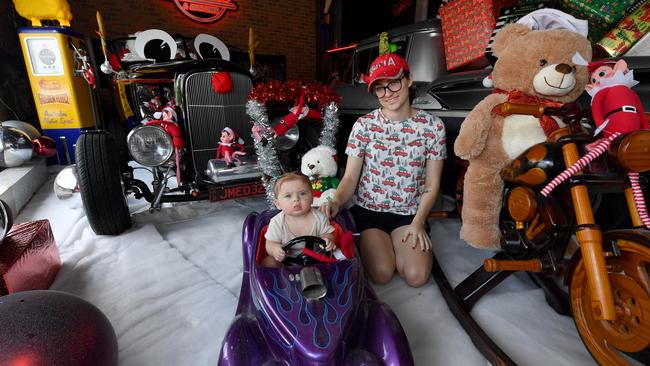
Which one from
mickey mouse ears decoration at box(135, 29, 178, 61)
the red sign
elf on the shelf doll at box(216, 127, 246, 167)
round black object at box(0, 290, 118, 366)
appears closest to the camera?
round black object at box(0, 290, 118, 366)

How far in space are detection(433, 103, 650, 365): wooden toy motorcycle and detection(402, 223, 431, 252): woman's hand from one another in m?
0.41

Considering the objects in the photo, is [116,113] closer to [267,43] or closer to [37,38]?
[37,38]

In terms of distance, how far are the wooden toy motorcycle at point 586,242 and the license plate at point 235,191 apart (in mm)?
1572

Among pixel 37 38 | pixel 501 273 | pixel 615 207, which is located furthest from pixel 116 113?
pixel 615 207

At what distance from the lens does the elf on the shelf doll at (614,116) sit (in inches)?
40.3

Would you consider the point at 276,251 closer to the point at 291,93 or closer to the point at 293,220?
the point at 293,220

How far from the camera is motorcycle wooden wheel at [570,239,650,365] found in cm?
95

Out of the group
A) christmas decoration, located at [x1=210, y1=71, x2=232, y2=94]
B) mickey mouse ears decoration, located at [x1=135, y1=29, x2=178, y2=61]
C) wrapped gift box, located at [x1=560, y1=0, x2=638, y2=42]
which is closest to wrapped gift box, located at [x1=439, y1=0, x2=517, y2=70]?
wrapped gift box, located at [x1=560, y1=0, x2=638, y2=42]

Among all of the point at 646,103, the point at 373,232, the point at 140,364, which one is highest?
the point at 646,103

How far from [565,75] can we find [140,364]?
A: 2069 mm

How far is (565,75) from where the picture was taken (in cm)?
127

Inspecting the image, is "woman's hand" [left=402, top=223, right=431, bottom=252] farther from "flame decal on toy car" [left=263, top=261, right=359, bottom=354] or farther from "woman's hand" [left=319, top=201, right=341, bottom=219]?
"flame decal on toy car" [left=263, top=261, right=359, bottom=354]

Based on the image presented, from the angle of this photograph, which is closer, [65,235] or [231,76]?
[65,235]

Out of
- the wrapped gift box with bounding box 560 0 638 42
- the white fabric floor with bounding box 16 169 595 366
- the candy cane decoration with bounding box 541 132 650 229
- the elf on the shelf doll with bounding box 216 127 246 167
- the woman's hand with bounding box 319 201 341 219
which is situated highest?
the wrapped gift box with bounding box 560 0 638 42
